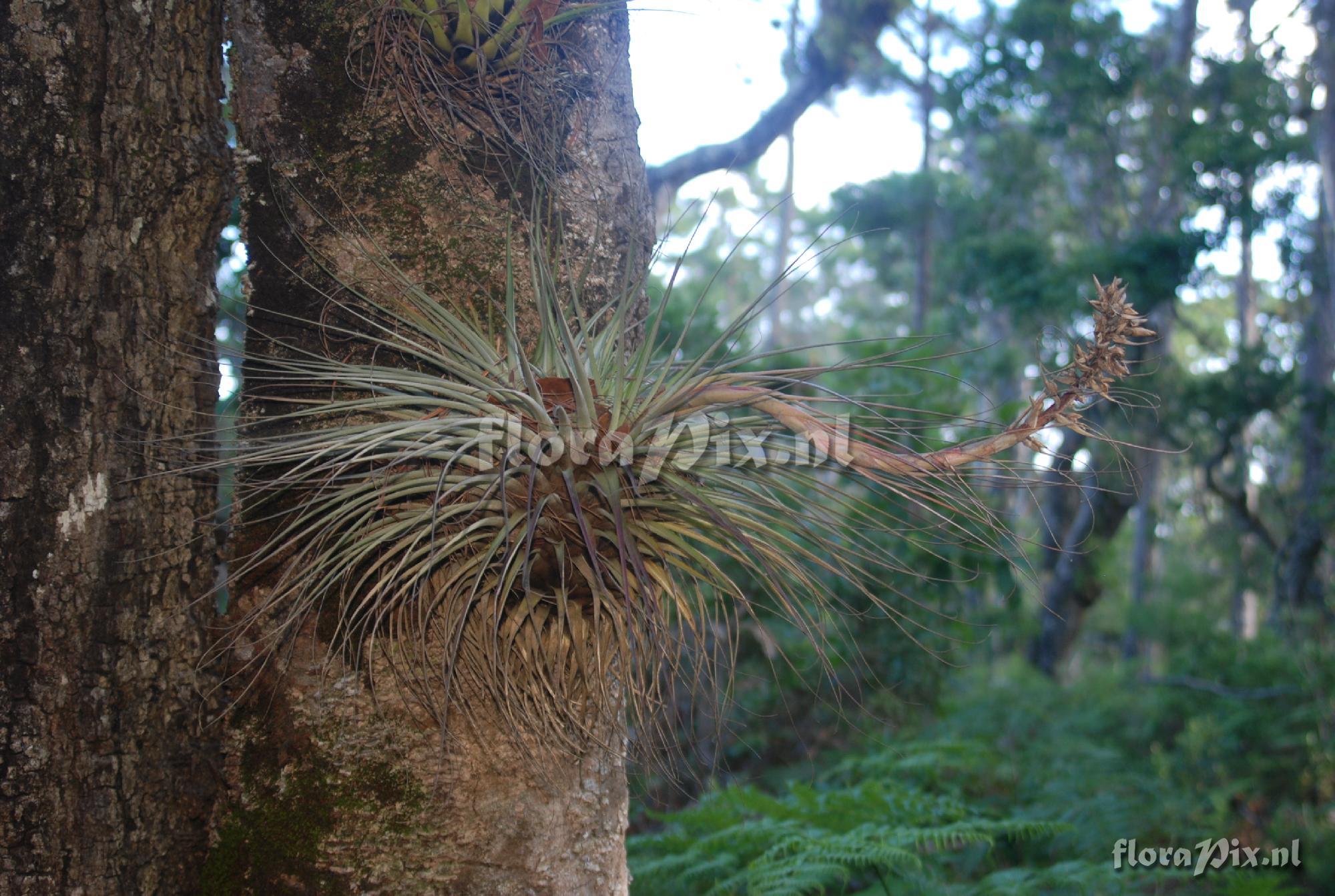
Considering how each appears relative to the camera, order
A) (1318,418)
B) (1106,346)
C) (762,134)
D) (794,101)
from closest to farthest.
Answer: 1. (1106,346)
2. (762,134)
3. (794,101)
4. (1318,418)

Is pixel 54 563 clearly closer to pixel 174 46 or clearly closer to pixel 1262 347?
pixel 174 46

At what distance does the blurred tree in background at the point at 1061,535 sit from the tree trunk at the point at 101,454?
881 mm

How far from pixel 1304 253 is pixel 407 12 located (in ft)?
52.4

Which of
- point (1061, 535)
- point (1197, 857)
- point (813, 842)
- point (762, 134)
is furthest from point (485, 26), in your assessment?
point (1061, 535)

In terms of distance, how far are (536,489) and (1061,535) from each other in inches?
437

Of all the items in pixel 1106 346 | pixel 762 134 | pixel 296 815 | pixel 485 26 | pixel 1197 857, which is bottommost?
pixel 1197 857

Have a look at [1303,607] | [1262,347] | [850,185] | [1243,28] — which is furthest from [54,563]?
[1243,28]

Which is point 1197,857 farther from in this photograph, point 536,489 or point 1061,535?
point 1061,535

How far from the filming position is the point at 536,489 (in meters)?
1.46

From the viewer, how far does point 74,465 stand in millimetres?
1453

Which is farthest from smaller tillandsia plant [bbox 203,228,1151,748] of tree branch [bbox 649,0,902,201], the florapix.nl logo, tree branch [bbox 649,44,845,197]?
tree branch [bbox 649,44,845,197]

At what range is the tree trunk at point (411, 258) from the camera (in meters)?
1.51

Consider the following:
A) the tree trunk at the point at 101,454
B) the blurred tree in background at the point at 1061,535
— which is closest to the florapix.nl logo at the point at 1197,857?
the blurred tree in background at the point at 1061,535

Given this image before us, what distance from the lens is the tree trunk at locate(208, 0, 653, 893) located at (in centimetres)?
151
